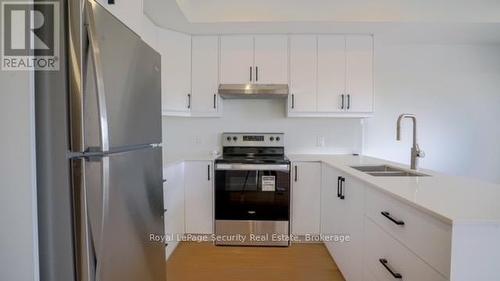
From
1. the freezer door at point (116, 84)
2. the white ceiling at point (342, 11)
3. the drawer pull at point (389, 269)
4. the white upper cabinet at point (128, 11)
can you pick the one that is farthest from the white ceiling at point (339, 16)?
the drawer pull at point (389, 269)

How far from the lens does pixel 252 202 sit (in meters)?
2.82

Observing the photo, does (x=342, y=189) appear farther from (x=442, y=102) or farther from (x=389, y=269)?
(x=442, y=102)

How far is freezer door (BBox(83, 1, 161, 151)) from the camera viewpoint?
0.90 meters

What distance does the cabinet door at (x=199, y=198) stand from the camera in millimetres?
2906

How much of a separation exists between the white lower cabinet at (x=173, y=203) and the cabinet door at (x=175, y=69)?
0.69 metres

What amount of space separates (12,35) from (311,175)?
2556 millimetres

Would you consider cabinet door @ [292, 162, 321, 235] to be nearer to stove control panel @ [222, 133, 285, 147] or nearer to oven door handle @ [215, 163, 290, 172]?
oven door handle @ [215, 163, 290, 172]

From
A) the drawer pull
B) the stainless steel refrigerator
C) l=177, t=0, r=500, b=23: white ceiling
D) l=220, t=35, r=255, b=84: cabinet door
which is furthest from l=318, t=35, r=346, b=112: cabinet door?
the stainless steel refrigerator

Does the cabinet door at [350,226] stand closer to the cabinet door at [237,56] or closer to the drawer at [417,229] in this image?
the drawer at [417,229]

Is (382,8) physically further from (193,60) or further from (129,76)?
(129,76)

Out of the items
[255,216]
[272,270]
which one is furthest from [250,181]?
[272,270]

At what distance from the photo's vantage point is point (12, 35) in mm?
851

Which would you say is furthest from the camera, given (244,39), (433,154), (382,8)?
(433,154)

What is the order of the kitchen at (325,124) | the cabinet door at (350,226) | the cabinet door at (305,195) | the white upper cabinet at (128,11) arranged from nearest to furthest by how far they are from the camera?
the white upper cabinet at (128,11), the kitchen at (325,124), the cabinet door at (350,226), the cabinet door at (305,195)
